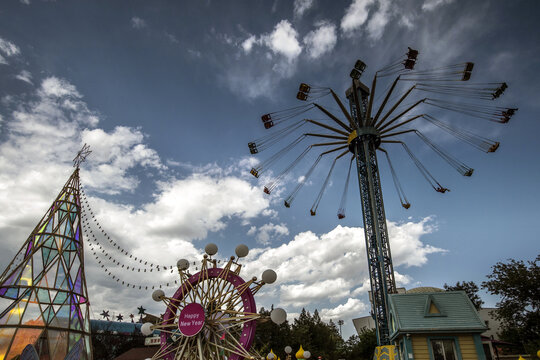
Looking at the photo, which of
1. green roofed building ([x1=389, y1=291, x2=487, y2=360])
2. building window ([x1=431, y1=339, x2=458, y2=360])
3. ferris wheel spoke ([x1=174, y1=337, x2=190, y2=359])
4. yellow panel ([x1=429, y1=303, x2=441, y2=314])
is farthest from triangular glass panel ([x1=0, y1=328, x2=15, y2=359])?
yellow panel ([x1=429, y1=303, x2=441, y2=314])

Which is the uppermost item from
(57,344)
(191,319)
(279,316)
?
(279,316)

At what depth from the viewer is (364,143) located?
1015 inches

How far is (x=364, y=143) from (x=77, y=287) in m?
24.8

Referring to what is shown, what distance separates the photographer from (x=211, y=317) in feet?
41.4

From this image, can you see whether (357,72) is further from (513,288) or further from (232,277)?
(513,288)

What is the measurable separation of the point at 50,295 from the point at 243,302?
60.9ft

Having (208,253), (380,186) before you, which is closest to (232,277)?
(208,253)

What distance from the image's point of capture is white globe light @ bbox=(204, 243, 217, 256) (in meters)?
13.8

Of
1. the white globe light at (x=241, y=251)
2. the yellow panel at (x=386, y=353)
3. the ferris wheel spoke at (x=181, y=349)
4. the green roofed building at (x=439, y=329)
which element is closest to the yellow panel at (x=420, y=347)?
the green roofed building at (x=439, y=329)

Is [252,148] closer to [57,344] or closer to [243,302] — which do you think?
[243,302]

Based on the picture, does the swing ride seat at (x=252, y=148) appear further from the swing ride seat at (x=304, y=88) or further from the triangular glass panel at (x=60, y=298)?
the triangular glass panel at (x=60, y=298)

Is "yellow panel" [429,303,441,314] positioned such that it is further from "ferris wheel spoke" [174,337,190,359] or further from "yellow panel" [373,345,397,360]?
"ferris wheel spoke" [174,337,190,359]

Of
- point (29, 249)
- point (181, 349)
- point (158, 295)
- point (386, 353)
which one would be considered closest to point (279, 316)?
point (181, 349)

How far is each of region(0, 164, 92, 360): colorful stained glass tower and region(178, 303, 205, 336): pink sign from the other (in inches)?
622
